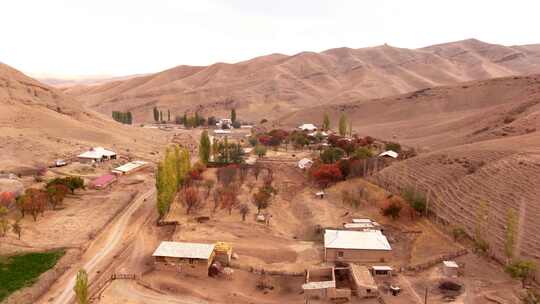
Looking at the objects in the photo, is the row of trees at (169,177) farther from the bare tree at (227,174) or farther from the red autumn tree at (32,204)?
the red autumn tree at (32,204)

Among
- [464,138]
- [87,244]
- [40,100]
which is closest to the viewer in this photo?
[87,244]

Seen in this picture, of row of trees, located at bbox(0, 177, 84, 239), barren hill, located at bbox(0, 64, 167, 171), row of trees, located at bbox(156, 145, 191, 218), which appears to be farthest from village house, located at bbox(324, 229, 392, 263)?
barren hill, located at bbox(0, 64, 167, 171)

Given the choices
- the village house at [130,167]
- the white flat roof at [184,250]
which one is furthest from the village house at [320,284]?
the village house at [130,167]

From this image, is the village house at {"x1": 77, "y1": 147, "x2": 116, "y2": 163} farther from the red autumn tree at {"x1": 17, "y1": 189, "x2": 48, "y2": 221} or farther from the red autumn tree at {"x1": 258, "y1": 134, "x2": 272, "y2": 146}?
the red autumn tree at {"x1": 258, "y1": 134, "x2": 272, "y2": 146}

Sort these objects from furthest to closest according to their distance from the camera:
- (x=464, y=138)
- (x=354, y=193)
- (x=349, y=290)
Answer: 1. (x=464, y=138)
2. (x=354, y=193)
3. (x=349, y=290)

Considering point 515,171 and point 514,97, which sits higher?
point 514,97

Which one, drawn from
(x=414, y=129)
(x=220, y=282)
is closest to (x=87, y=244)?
(x=220, y=282)

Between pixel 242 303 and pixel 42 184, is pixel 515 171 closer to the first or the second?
pixel 242 303
